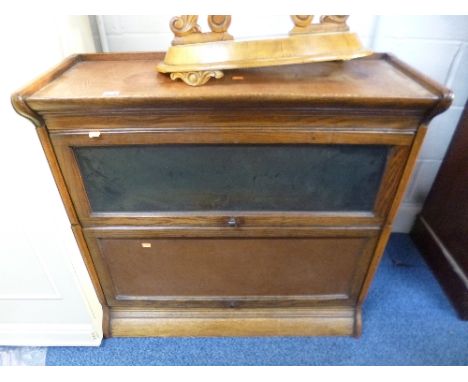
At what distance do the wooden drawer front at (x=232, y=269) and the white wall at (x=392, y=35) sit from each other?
70 cm

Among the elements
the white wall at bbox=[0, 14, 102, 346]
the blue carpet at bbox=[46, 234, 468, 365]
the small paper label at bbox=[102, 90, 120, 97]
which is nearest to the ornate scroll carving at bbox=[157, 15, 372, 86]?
the small paper label at bbox=[102, 90, 120, 97]

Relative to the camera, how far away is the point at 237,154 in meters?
0.77

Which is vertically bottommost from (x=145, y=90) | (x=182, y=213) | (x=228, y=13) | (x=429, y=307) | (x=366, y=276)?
(x=429, y=307)

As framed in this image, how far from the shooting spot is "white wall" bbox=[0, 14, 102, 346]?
709mm

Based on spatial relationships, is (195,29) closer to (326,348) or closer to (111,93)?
(111,93)

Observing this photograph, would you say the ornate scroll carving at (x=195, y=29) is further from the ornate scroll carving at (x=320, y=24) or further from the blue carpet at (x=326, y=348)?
the blue carpet at (x=326, y=348)

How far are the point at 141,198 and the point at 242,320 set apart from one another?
59 cm

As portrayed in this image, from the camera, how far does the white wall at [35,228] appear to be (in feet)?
2.33

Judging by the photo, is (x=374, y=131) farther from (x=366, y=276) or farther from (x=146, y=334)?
(x=146, y=334)

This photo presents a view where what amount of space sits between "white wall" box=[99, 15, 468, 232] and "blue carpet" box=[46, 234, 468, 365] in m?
0.87

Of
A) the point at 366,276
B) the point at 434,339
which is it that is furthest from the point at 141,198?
the point at 434,339

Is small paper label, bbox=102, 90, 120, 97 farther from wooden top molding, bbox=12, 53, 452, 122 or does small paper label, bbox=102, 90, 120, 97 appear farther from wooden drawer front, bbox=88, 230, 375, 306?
wooden drawer front, bbox=88, 230, 375, 306

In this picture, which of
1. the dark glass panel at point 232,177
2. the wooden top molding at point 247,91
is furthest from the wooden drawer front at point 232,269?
the wooden top molding at point 247,91

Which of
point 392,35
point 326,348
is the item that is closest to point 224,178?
point 326,348
